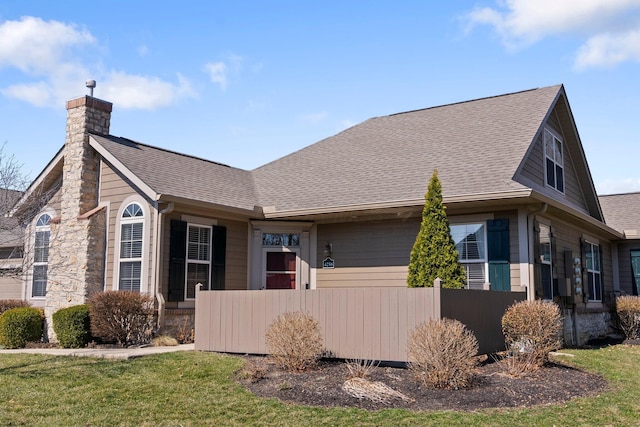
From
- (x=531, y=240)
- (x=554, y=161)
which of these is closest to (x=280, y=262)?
(x=531, y=240)

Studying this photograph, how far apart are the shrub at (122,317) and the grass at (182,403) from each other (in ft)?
6.36

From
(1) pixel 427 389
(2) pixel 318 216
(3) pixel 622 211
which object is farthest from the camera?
(3) pixel 622 211

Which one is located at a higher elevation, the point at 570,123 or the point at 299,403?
the point at 570,123

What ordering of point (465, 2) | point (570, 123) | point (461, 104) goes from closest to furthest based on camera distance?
1. point (465, 2)
2. point (570, 123)
3. point (461, 104)

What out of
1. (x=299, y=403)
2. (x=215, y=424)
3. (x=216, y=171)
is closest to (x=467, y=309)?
(x=299, y=403)

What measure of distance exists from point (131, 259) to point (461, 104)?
10.1 meters

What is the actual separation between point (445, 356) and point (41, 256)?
442 inches

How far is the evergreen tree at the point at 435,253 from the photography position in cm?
1074

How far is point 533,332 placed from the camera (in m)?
9.22

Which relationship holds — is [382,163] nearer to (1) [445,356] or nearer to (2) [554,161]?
(2) [554,161]

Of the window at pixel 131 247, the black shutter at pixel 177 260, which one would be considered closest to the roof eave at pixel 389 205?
the black shutter at pixel 177 260

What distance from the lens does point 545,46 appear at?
12.2m

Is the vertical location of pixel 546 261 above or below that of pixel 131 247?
below

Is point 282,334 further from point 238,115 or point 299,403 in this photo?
point 238,115
